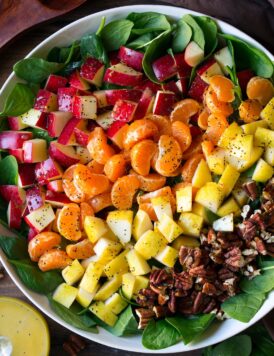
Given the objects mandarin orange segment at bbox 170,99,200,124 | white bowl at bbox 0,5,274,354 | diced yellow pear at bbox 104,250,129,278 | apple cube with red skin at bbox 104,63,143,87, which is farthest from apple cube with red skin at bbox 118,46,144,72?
diced yellow pear at bbox 104,250,129,278

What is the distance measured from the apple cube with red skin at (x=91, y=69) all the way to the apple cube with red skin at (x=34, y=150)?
Answer: 339 millimetres

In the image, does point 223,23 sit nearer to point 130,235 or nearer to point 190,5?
point 190,5

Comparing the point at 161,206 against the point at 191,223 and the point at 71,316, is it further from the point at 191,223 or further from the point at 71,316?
the point at 71,316

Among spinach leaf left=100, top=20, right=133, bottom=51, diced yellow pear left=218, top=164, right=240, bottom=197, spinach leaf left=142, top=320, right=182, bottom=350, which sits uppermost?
spinach leaf left=100, top=20, right=133, bottom=51

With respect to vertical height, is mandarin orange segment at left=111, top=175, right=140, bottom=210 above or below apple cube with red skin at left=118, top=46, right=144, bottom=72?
below

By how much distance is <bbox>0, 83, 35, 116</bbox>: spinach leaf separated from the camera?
2.50m

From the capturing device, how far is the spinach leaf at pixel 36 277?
249 cm

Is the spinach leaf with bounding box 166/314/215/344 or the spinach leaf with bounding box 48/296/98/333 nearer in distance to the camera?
the spinach leaf with bounding box 166/314/215/344

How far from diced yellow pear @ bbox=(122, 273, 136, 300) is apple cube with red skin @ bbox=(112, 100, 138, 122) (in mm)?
647

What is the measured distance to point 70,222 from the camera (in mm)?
2482

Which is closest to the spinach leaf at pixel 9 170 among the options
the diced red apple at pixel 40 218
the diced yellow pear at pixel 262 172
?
the diced red apple at pixel 40 218

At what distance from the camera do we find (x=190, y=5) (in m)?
2.53

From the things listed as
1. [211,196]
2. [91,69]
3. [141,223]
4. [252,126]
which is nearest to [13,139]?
[91,69]

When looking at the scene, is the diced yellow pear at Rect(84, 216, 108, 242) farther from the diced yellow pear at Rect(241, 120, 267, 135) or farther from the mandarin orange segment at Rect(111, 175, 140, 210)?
the diced yellow pear at Rect(241, 120, 267, 135)
